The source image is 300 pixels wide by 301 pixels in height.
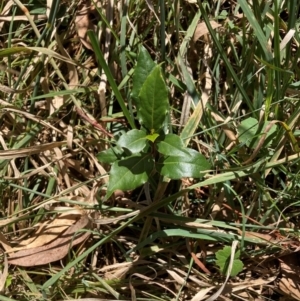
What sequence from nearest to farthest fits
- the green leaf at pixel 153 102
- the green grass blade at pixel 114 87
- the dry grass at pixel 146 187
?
the green leaf at pixel 153 102, the green grass blade at pixel 114 87, the dry grass at pixel 146 187

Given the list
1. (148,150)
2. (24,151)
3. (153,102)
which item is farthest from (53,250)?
(153,102)

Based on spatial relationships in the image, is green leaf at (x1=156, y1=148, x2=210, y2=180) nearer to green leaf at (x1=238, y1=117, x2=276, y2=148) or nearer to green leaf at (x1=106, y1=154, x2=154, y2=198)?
green leaf at (x1=106, y1=154, x2=154, y2=198)

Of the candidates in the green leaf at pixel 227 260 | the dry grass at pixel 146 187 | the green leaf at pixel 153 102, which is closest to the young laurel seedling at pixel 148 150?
the green leaf at pixel 153 102

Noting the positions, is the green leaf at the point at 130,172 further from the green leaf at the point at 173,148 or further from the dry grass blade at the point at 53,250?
the dry grass blade at the point at 53,250

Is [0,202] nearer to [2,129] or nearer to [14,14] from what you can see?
[2,129]

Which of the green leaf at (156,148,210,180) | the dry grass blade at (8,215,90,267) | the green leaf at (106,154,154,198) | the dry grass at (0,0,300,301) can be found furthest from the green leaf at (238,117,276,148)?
the dry grass blade at (8,215,90,267)

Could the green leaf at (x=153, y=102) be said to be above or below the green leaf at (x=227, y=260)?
above

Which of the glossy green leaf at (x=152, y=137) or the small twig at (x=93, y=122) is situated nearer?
the glossy green leaf at (x=152, y=137)

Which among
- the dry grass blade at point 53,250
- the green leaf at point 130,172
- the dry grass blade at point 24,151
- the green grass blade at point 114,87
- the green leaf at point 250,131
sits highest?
the green grass blade at point 114,87
